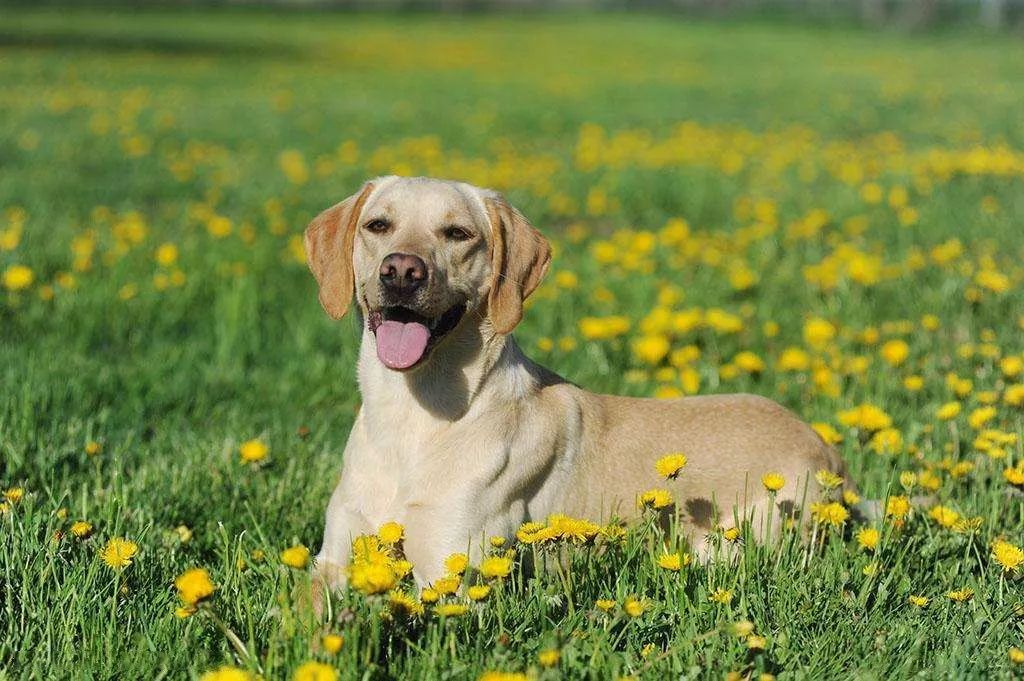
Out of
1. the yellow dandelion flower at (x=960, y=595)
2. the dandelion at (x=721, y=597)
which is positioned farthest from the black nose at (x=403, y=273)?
the yellow dandelion flower at (x=960, y=595)

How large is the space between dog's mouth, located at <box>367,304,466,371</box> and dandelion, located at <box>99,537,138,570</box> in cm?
89

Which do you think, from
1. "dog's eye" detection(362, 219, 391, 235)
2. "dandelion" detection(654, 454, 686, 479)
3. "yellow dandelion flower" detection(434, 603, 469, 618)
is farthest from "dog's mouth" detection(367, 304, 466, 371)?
"yellow dandelion flower" detection(434, 603, 469, 618)

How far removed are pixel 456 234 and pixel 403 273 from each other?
39 centimetres

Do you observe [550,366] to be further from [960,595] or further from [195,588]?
[195,588]

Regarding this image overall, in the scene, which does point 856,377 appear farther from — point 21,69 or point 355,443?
point 21,69

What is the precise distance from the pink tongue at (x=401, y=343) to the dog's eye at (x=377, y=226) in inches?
13.5

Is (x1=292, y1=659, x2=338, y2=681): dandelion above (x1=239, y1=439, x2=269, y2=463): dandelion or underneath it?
above

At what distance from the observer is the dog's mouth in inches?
128

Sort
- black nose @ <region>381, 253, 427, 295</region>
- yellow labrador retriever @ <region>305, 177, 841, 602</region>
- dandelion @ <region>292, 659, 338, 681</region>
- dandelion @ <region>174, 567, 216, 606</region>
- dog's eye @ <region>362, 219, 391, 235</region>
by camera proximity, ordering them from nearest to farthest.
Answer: dandelion @ <region>292, 659, 338, 681</region> < dandelion @ <region>174, 567, 216, 606</region> < black nose @ <region>381, 253, 427, 295</region> < yellow labrador retriever @ <region>305, 177, 841, 602</region> < dog's eye @ <region>362, 219, 391, 235</region>

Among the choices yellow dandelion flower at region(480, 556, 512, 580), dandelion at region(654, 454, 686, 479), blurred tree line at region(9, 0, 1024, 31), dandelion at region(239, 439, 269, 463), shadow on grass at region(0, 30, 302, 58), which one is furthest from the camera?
blurred tree line at region(9, 0, 1024, 31)

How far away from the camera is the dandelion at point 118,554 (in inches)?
105

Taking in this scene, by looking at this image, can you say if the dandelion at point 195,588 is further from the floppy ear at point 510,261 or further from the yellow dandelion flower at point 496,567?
the floppy ear at point 510,261

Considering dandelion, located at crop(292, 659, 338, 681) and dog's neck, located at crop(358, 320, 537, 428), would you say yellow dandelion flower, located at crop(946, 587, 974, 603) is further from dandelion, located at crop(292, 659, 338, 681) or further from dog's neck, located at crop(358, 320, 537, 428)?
dandelion, located at crop(292, 659, 338, 681)

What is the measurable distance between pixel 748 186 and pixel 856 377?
4898 millimetres
